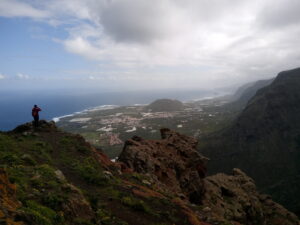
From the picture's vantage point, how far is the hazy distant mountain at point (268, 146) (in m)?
117

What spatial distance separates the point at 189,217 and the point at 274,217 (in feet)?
104

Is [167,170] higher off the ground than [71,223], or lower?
lower

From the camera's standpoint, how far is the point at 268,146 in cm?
15338

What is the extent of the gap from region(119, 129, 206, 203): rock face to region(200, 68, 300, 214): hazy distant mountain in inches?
2900

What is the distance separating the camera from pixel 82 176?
64.8 feet

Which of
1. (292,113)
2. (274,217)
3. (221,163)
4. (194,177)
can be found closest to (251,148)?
(221,163)

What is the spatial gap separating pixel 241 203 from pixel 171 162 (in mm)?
13286

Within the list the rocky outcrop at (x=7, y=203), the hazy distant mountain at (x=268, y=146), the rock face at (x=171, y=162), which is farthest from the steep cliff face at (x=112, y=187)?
the hazy distant mountain at (x=268, y=146)

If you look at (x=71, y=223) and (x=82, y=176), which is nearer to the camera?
(x=71, y=223)

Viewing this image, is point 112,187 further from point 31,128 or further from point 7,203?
point 31,128

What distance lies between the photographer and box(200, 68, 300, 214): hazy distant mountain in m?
117

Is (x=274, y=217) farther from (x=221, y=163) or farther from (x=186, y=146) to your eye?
(x=221, y=163)

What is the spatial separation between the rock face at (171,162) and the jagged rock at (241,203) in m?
2.58

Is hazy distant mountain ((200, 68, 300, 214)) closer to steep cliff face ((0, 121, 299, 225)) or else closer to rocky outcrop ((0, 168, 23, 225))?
steep cliff face ((0, 121, 299, 225))
